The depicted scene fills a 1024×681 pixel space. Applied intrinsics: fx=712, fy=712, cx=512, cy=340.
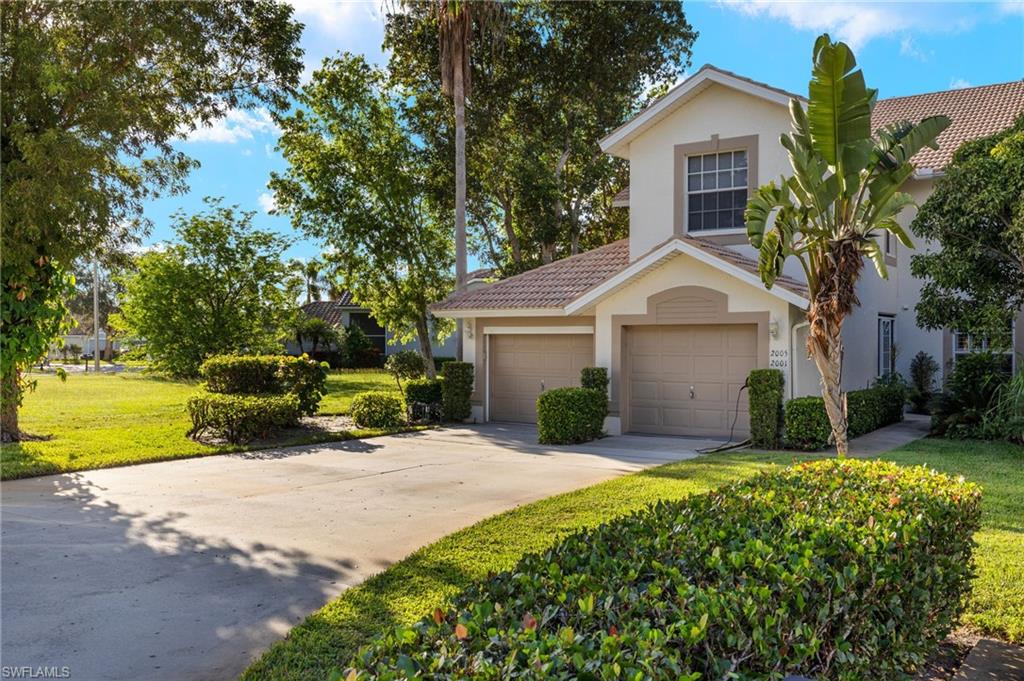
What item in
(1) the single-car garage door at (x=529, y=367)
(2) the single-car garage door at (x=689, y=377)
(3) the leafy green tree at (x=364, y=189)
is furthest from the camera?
(3) the leafy green tree at (x=364, y=189)

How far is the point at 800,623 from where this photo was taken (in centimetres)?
283

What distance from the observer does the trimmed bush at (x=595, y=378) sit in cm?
1545

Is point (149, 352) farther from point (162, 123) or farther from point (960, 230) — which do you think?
point (960, 230)

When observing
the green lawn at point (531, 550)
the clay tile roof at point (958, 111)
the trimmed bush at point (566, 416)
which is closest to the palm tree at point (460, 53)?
the trimmed bush at point (566, 416)

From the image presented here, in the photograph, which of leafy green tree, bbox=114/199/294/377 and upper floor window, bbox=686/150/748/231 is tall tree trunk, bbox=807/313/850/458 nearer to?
upper floor window, bbox=686/150/748/231

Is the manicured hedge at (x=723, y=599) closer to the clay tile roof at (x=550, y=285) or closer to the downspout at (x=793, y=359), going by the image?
the downspout at (x=793, y=359)

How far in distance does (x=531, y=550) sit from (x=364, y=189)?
1846 centimetres

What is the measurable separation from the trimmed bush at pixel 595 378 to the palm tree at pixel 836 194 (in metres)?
5.89

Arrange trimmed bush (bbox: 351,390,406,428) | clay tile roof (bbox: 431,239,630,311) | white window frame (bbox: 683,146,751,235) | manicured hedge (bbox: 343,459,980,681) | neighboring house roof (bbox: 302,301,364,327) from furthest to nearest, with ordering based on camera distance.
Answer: neighboring house roof (bbox: 302,301,364,327)
clay tile roof (bbox: 431,239,630,311)
trimmed bush (bbox: 351,390,406,428)
white window frame (bbox: 683,146,751,235)
manicured hedge (bbox: 343,459,980,681)

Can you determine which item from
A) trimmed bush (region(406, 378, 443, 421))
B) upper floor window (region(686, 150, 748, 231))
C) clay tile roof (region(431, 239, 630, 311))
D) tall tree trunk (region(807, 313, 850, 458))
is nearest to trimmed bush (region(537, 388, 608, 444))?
clay tile roof (region(431, 239, 630, 311))

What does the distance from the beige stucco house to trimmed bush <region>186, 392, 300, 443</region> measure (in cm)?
568

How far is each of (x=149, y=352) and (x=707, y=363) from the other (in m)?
18.8

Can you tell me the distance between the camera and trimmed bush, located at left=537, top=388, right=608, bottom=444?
46.9 ft

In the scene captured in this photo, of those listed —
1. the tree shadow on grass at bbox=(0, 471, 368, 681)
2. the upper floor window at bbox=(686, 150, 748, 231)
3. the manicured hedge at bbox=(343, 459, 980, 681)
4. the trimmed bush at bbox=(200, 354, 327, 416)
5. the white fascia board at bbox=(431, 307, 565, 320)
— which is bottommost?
the tree shadow on grass at bbox=(0, 471, 368, 681)
